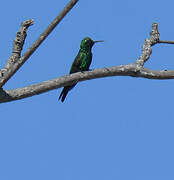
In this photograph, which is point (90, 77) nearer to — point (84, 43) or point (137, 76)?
point (137, 76)

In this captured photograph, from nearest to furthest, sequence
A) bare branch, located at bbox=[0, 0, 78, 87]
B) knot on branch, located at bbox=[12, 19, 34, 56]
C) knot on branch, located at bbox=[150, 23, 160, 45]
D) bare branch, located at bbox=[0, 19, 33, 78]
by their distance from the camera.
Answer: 1. bare branch, located at bbox=[0, 0, 78, 87]
2. bare branch, located at bbox=[0, 19, 33, 78]
3. knot on branch, located at bbox=[12, 19, 34, 56]
4. knot on branch, located at bbox=[150, 23, 160, 45]

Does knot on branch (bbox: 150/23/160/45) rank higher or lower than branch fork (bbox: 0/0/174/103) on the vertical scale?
higher

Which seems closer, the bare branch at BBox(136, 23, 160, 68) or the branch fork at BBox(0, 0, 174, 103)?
the branch fork at BBox(0, 0, 174, 103)

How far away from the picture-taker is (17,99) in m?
5.94

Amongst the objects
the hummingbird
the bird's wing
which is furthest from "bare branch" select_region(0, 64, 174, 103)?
the bird's wing

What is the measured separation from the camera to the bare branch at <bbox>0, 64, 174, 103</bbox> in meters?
5.91

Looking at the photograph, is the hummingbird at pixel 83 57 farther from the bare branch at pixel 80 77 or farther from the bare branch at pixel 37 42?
the bare branch at pixel 37 42

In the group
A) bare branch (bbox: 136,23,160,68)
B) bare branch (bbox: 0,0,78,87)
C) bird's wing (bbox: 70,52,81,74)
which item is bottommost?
bare branch (bbox: 0,0,78,87)

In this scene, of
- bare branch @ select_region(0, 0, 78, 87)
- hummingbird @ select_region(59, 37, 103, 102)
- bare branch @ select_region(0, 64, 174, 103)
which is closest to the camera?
bare branch @ select_region(0, 0, 78, 87)

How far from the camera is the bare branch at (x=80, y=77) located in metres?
5.91

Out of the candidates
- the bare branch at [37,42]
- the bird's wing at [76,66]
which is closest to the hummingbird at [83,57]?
the bird's wing at [76,66]

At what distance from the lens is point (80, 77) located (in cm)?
617

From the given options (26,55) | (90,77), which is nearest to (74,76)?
(90,77)

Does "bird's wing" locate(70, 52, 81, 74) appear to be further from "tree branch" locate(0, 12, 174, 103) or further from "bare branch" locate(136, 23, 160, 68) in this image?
"tree branch" locate(0, 12, 174, 103)
